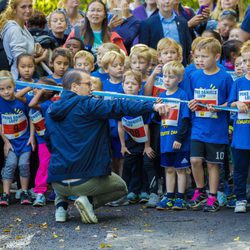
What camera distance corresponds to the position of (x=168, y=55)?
11.3 meters

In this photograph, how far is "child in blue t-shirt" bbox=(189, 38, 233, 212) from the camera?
10.4 m

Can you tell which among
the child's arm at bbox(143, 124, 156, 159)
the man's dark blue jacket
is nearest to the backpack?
the man's dark blue jacket

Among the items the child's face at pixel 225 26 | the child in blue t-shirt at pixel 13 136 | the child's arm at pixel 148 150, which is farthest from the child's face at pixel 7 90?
the child's face at pixel 225 26

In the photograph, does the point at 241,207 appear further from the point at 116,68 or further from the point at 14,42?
the point at 14,42

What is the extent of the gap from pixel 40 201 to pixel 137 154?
1.31m

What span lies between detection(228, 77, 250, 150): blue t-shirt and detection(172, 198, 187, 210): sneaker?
0.91 metres

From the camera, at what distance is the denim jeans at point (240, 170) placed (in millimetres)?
10297

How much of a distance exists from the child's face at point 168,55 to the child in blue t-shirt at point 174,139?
52 cm

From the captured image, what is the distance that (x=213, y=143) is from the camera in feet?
34.3


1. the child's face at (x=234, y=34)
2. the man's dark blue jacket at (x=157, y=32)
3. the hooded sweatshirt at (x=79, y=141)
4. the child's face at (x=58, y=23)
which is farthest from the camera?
the child's face at (x=58, y=23)

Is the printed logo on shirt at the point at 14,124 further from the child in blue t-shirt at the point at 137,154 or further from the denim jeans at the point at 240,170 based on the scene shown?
the denim jeans at the point at 240,170

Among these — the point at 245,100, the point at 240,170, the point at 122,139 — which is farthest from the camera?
the point at 122,139

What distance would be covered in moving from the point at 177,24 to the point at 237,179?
128 inches

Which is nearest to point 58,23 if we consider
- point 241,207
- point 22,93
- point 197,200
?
point 22,93
